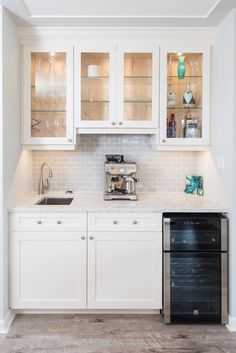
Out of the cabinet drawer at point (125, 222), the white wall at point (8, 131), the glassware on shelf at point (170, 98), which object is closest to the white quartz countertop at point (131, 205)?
the cabinet drawer at point (125, 222)

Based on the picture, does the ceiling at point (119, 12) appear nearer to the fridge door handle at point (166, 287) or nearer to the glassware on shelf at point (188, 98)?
the glassware on shelf at point (188, 98)

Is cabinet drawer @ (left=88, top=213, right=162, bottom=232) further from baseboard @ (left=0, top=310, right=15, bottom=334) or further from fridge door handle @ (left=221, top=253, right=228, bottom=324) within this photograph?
baseboard @ (left=0, top=310, right=15, bottom=334)

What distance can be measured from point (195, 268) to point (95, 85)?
181 cm

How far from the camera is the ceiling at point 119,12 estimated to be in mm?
2414

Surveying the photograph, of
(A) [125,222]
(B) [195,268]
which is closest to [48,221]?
(A) [125,222]

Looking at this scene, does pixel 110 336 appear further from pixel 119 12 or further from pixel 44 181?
pixel 119 12

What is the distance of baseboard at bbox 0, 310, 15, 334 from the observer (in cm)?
256

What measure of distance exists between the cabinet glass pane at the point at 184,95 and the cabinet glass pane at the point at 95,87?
0.57 m

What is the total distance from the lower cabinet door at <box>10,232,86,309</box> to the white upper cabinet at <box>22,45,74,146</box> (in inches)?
34.1

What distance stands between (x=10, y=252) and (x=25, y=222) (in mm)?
278

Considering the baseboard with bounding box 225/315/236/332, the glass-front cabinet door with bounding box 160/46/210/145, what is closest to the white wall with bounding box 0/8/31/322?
the glass-front cabinet door with bounding box 160/46/210/145

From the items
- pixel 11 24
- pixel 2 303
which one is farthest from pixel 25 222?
pixel 11 24

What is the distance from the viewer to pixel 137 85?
9.80 ft

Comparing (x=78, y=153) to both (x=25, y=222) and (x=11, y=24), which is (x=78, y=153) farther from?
(x=11, y=24)
